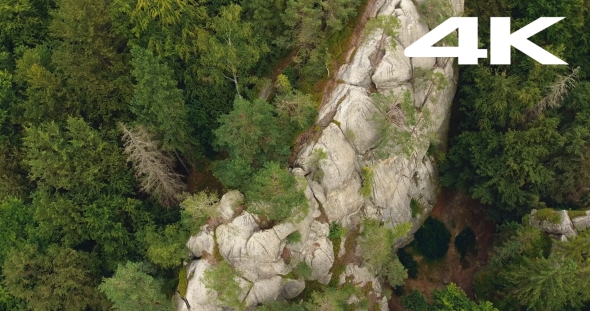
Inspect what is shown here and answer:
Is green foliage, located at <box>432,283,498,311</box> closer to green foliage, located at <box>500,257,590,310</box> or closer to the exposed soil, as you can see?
green foliage, located at <box>500,257,590,310</box>

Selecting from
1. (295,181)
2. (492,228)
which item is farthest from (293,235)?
(492,228)

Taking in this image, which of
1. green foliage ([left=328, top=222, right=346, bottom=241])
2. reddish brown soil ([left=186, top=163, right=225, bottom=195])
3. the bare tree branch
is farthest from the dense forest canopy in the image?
the bare tree branch

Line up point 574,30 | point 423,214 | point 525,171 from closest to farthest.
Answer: point 525,171
point 574,30
point 423,214

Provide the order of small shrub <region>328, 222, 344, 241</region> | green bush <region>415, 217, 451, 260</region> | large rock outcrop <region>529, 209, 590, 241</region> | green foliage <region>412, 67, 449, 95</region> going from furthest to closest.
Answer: green bush <region>415, 217, 451, 260</region>
large rock outcrop <region>529, 209, 590, 241</region>
green foliage <region>412, 67, 449, 95</region>
small shrub <region>328, 222, 344, 241</region>

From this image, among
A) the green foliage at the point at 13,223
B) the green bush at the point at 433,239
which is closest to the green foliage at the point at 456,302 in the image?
the green bush at the point at 433,239

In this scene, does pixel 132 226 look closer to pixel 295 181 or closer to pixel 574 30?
pixel 295 181

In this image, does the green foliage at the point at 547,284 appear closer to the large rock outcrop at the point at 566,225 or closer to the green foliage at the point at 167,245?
the large rock outcrop at the point at 566,225

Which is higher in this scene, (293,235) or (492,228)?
(293,235)
